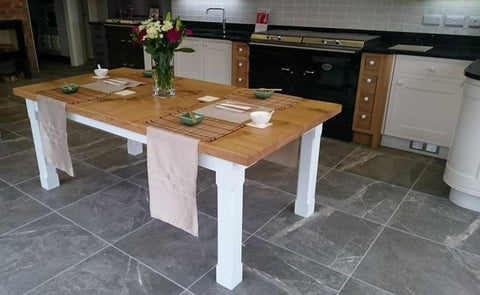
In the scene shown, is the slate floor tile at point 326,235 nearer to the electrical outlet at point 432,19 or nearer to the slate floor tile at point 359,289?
the slate floor tile at point 359,289

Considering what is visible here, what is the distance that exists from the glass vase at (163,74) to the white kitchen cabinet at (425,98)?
211cm

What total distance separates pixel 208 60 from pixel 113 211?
2529 mm

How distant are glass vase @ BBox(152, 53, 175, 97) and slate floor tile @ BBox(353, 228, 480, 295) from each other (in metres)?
1.47

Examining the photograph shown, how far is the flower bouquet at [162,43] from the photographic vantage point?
208cm

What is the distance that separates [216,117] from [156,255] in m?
0.83

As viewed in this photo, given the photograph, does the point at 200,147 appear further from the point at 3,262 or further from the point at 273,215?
the point at 3,262

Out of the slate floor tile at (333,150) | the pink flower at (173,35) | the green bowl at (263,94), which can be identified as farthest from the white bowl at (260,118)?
the slate floor tile at (333,150)

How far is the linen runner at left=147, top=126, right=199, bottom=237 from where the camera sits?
161 centimetres

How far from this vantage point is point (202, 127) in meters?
1.71

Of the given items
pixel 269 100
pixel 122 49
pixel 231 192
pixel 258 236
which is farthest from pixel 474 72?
pixel 122 49

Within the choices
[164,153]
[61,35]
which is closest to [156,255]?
[164,153]

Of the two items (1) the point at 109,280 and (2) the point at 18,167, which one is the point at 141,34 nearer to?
(1) the point at 109,280

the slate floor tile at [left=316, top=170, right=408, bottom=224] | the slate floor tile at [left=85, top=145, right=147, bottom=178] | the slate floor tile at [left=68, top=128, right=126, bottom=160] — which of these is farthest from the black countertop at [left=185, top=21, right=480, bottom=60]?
the slate floor tile at [left=85, top=145, right=147, bottom=178]

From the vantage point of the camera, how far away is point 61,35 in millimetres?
7758
